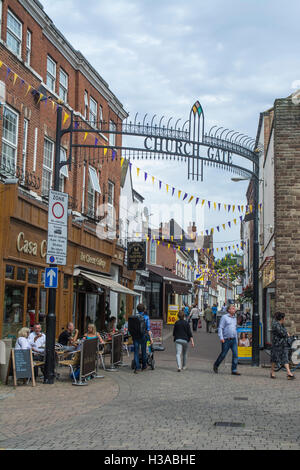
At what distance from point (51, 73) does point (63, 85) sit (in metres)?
1.12

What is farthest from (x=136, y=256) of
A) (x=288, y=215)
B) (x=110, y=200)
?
(x=288, y=215)

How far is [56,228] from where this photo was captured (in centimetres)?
1243

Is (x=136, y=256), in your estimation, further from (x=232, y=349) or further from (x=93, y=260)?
(x=232, y=349)

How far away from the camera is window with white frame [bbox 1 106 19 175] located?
1555 cm

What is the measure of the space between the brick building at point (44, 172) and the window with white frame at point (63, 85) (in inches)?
1.5

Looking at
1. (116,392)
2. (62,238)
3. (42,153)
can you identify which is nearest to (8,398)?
(116,392)

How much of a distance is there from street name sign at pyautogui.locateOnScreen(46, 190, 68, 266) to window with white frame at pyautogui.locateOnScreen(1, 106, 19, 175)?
136 inches

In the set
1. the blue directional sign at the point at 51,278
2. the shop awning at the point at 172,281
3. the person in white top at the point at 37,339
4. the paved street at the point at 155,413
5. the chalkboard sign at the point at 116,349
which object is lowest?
the paved street at the point at 155,413

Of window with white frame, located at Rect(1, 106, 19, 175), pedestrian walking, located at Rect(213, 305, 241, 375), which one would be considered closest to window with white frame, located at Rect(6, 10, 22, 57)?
window with white frame, located at Rect(1, 106, 19, 175)

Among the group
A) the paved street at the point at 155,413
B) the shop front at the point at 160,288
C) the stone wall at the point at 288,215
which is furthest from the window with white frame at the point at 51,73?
the shop front at the point at 160,288

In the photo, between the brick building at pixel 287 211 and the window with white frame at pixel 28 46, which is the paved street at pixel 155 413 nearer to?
the brick building at pixel 287 211

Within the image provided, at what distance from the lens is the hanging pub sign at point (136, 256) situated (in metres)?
26.9

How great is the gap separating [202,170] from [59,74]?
8.30 metres
